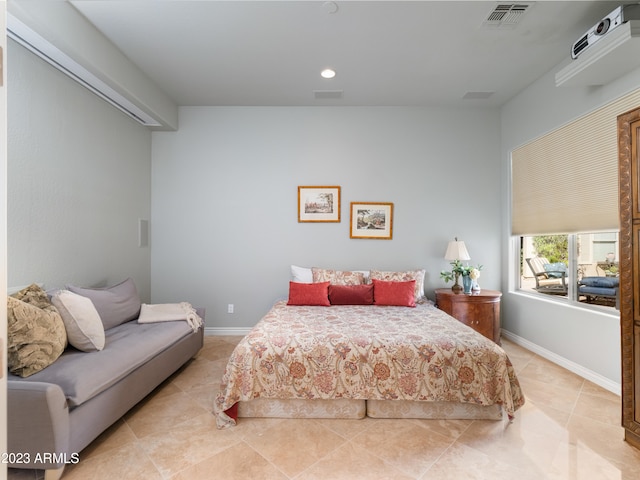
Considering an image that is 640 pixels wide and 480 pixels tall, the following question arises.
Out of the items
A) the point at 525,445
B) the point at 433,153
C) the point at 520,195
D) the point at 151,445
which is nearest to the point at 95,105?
the point at 151,445

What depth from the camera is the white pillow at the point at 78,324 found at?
217 centimetres

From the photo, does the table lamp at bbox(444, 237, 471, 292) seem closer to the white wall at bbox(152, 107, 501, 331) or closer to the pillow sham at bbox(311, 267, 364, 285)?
the white wall at bbox(152, 107, 501, 331)

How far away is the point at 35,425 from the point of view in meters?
1.63

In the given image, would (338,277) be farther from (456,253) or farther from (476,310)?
(476,310)

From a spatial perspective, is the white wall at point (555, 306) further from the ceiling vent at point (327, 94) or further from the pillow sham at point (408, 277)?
the ceiling vent at point (327, 94)

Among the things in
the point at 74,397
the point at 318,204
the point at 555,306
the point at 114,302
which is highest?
the point at 318,204

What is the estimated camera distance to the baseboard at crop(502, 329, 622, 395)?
271 centimetres

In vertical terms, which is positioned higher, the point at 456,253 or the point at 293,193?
the point at 293,193

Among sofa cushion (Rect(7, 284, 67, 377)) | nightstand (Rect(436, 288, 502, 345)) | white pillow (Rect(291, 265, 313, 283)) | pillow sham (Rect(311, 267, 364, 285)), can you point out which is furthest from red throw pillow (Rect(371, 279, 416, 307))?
sofa cushion (Rect(7, 284, 67, 377))

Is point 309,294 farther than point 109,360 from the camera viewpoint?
Yes

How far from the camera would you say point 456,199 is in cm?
432

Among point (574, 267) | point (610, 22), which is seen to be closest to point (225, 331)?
point (574, 267)

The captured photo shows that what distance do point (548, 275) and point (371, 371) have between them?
265cm

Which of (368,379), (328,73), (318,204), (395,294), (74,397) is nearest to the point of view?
(74,397)
